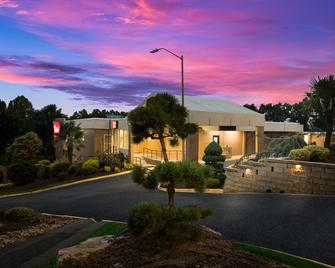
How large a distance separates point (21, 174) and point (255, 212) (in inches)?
953

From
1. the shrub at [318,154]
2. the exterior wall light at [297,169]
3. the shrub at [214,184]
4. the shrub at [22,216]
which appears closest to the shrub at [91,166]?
the shrub at [214,184]

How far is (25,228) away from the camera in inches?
531

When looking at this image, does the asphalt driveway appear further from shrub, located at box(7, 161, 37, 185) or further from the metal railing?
the metal railing

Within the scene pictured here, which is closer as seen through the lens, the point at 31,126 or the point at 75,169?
the point at 75,169

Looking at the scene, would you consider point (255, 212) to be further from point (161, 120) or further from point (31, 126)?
point (31, 126)

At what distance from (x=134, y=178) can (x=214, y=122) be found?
29.3 metres

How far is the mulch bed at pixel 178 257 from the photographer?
301 inches

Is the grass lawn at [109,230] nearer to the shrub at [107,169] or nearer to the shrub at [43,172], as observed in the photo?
the shrub at [107,169]

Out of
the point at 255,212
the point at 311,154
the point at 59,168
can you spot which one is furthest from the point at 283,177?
the point at 59,168

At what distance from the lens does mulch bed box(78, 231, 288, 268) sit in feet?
25.0

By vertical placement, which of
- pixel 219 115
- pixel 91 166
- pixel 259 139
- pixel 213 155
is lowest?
pixel 91 166

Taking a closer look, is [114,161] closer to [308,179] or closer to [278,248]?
[308,179]

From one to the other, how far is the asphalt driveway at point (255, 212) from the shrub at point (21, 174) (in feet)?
37.1

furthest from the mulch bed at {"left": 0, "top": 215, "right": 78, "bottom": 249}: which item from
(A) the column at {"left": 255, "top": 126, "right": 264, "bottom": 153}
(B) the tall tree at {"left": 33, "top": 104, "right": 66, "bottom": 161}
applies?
(B) the tall tree at {"left": 33, "top": 104, "right": 66, "bottom": 161}
